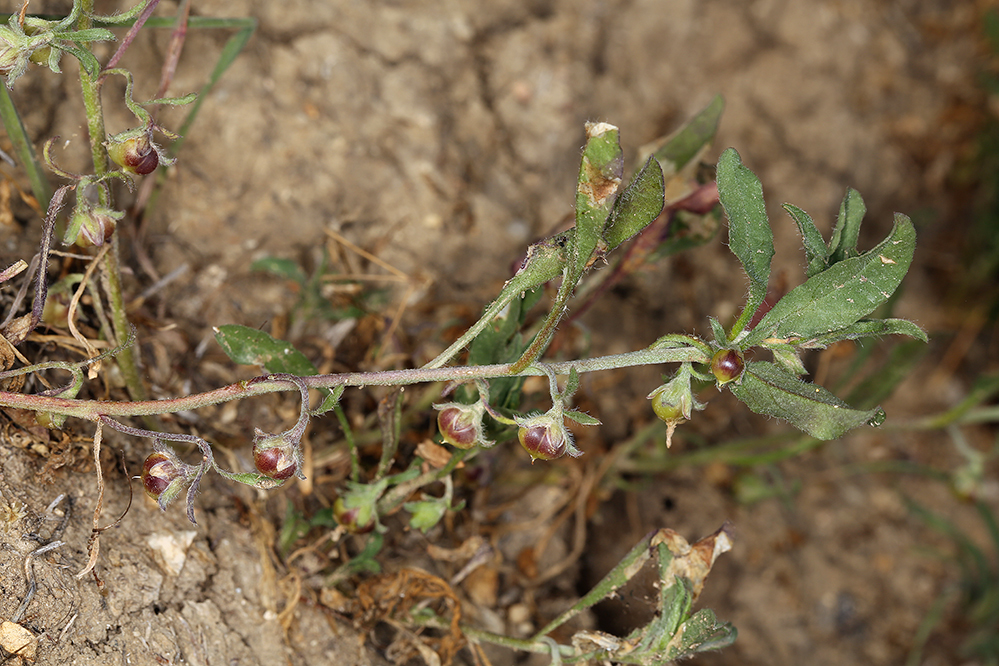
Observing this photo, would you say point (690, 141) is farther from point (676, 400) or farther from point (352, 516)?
point (352, 516)

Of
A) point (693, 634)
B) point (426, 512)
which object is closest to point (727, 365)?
point (693, 634)

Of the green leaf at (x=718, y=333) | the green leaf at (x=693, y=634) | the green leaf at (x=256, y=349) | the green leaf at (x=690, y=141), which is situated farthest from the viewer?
the green leaf at (x=690, y=141)

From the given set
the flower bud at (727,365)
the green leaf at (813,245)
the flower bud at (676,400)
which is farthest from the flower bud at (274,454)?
the green leaf at (813,245)

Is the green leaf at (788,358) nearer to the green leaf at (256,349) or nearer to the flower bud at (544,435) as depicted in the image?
the flower bud at (544,435)

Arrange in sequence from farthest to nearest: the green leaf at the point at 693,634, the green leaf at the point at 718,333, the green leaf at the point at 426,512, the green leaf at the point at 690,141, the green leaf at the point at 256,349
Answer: the green leaf at the point at 690,141
the green leaf at the point at 426,512
the green leaf at the point at 256,349
the green leaf at the point at 693,634
the green leaf at the point at 718,333

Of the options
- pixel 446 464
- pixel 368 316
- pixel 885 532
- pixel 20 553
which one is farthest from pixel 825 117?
pixel 20 553

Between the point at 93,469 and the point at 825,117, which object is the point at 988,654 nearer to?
the point at 825,117
